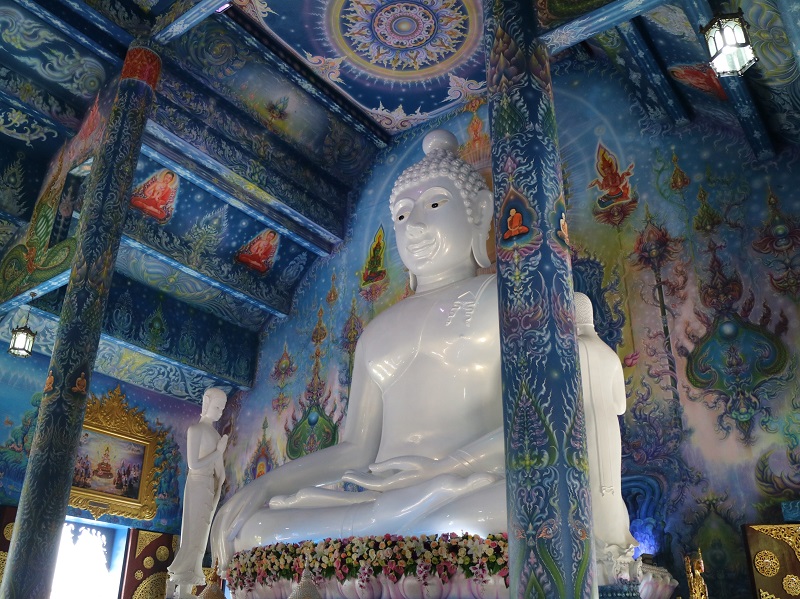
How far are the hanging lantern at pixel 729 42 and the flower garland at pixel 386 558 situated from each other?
2561 millimetres

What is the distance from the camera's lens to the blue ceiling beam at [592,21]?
12.5 feet

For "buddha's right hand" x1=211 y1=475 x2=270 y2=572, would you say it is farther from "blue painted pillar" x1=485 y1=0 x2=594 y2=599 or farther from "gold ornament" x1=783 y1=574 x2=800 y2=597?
"gold ornament" x1=783 y1=574 x2=800 y2=597

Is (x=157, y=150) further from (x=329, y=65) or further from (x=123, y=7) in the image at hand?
(x=329, y=65)

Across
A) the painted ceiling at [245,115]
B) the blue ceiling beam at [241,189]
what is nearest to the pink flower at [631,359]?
the painted ceiling at [245,115]

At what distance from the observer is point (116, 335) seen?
795cm

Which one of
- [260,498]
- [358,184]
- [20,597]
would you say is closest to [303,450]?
[358,184]

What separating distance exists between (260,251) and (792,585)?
6.02m

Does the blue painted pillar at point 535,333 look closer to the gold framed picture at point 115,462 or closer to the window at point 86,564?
the gold framed picture at point 115,462

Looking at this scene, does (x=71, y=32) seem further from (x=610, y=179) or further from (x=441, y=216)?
(x=610, y=179)

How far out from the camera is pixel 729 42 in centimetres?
379

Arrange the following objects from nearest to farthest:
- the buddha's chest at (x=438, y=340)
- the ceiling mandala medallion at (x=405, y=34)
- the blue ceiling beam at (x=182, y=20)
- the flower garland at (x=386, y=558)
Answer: the flower garland at (x=386, y=558) → the buddha's chest at (x=438, y=340) → the blue ceiling beam at (x=182, y=20) → the ceiling mandala medallion at (x=405, y=34)

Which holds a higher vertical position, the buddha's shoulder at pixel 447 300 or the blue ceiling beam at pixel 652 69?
the blue ceiling beam at pixel 652 69

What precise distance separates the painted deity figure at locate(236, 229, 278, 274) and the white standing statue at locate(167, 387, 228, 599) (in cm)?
207

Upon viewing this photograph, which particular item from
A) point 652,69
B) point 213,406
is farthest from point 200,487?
point 652,69
